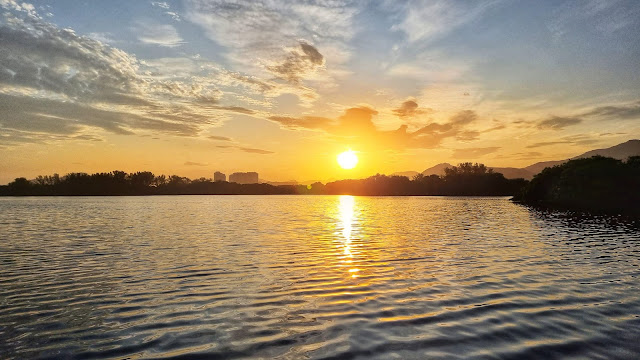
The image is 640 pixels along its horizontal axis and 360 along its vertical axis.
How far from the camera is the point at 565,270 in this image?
2467 cm

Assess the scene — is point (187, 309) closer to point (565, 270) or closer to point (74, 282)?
point (74, 282)

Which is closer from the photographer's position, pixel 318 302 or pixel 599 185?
pixel 318 302

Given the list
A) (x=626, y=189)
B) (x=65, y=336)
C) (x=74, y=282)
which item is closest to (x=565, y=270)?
(x=65, y=336)

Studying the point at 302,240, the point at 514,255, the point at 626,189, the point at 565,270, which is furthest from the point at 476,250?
the point at 626,189

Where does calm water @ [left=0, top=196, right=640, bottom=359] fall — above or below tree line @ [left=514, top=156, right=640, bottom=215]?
below

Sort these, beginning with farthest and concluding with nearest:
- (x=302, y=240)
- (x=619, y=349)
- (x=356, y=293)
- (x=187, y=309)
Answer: (x=302, y=240) → (x=356, y=293) → (x=187, y=309) → (x=619, y=349)

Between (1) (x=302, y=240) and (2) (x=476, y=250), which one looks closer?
(2) (x=476, y=250)

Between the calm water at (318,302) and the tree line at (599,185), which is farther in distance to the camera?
the tree line at (599,185)

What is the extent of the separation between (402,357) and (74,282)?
19476mm

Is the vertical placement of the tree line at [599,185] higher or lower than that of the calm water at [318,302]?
higher

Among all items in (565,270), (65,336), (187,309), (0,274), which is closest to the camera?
(65,336)

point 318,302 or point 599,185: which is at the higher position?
point 599,185

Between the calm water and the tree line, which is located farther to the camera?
the tree line

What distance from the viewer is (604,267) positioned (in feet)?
85.3
